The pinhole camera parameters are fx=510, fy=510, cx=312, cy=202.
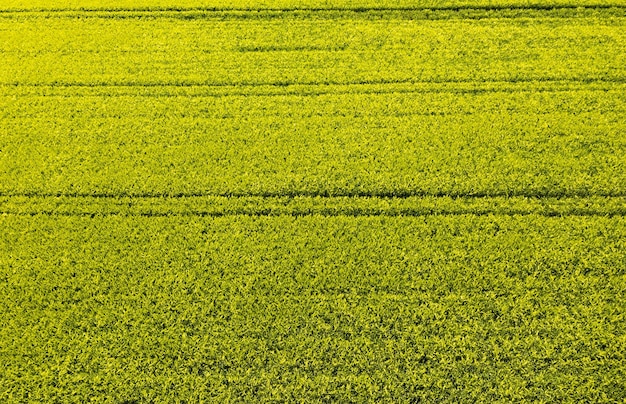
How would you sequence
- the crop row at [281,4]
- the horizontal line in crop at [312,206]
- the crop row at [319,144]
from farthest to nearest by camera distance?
the crop row at [281,4], the crop row at [319,144], the horizontal line in crop at [312,206]

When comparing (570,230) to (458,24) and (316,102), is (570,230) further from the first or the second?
(458,24)

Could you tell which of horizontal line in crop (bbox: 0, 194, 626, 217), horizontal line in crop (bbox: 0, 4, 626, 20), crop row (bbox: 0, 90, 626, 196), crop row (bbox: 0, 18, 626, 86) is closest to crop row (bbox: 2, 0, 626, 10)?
horizontal line in crop (bbox: 0, 4, 626, 20)

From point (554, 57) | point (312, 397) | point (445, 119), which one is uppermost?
point (554, 57)

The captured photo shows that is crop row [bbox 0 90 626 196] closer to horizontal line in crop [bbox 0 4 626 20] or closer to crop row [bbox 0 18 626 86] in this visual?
crop row [bbox 0 18 626 86]

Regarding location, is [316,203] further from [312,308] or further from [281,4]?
[281,4]

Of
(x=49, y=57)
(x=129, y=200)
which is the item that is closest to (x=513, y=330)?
(x=129, y=200)

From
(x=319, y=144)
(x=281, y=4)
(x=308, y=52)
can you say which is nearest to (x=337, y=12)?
(x=281, y=4)

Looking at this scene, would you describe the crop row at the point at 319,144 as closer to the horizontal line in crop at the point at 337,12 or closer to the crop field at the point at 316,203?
the crop field at the point at 316,203

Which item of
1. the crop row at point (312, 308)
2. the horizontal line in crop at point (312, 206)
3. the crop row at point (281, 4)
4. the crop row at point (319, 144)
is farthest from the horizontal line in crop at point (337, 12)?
the crop row at point (312, 308)
